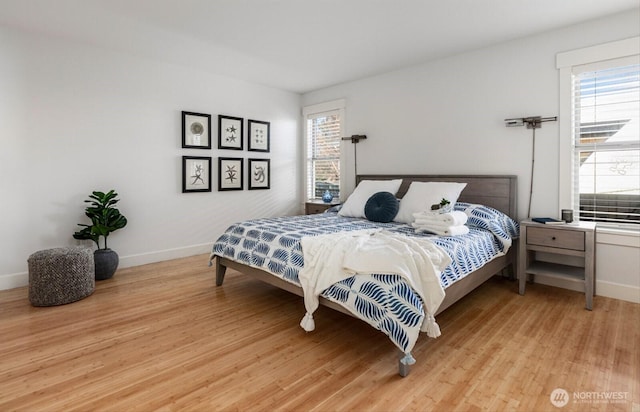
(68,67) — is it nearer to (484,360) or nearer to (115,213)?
(115,213)

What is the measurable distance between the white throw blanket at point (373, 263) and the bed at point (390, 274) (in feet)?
0.14

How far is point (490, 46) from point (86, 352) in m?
4.52

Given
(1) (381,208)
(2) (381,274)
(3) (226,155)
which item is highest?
(3) (226,155)

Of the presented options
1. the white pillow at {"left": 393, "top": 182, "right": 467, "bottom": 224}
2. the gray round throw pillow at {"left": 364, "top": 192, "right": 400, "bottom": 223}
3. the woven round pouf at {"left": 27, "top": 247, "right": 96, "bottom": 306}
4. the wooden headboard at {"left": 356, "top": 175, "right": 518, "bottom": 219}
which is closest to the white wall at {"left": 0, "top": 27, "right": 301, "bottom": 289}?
the woven round pouf at {"left": 27, "top": 247, "right": 96, "bottom": 306}

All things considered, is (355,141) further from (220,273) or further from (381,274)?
(381,274)

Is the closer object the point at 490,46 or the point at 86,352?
the point at 86,352

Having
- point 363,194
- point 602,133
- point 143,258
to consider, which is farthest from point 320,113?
point 602,133

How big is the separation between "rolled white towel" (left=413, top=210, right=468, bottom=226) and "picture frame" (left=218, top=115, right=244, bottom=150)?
307 cm

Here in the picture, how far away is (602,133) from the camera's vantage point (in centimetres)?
312

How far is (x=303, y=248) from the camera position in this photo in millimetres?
2508

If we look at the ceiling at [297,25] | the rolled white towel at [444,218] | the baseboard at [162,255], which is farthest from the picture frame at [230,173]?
the rolled white towel at [444,218]

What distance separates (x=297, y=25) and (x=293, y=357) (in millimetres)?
2867

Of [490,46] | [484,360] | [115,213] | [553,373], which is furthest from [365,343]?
[490,46]

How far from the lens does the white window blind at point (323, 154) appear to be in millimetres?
5434
